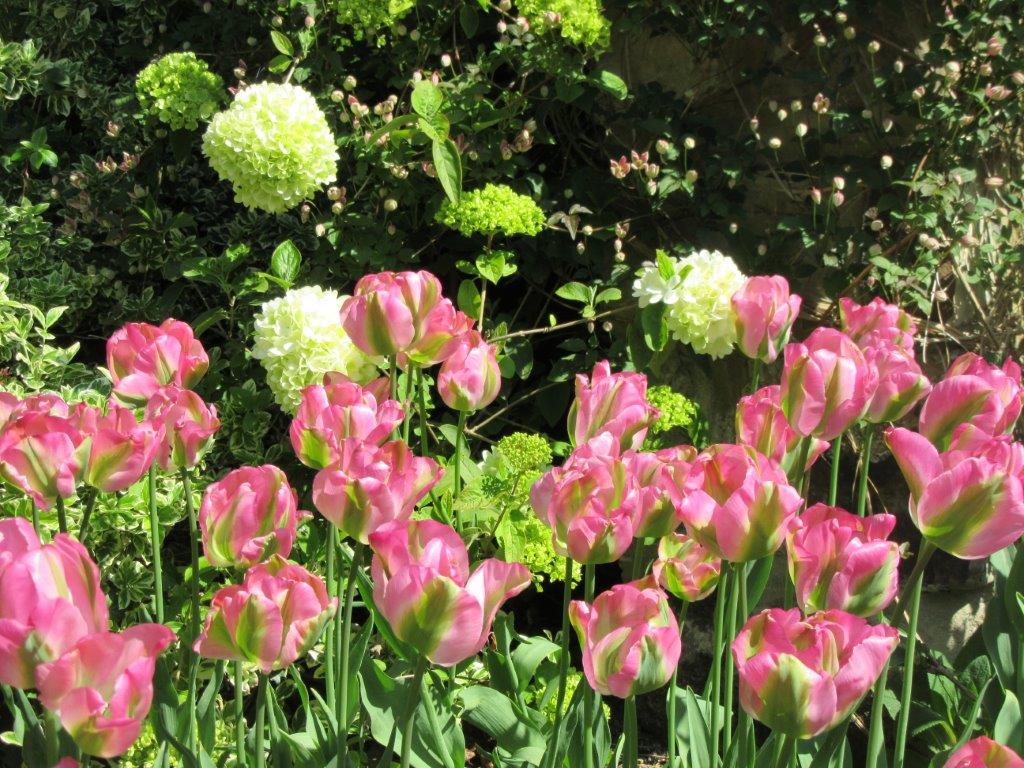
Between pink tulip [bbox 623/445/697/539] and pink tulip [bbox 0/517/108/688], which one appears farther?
pink tulip [bbox 623/445/697/539]

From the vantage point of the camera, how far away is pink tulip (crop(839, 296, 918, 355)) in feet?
4.28

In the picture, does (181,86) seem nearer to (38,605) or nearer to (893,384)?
(893,384)

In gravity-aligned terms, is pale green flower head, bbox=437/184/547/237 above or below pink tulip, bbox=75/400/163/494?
below

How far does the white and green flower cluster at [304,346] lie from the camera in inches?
68.2

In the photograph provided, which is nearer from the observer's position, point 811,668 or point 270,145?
point 811,668

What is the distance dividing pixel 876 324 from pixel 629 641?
28.1 inches

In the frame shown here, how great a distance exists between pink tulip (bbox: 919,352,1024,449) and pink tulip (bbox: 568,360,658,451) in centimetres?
29

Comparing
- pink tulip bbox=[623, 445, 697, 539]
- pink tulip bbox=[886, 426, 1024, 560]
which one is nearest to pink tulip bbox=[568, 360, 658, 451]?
pink tulip bbox=[623, 445, 697, 539]

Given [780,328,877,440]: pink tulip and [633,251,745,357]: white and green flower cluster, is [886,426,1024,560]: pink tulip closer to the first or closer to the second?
Answer: [780,328,877,440]: pink tulip

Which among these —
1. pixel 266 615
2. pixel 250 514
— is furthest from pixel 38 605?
pixel 250 514

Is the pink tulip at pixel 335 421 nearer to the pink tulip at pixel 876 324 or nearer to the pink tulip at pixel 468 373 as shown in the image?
the pink tulip at pixel 468 373

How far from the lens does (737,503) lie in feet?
2.96

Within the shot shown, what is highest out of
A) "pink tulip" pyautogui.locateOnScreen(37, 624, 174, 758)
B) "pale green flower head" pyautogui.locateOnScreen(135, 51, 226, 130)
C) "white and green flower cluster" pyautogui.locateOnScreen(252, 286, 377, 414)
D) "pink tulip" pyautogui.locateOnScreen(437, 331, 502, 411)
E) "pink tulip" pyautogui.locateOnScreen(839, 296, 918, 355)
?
"pink tulip" pyautogui.locateOnScreen(37, 624, 174, 758)

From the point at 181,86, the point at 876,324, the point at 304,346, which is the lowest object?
the point at 304,346
